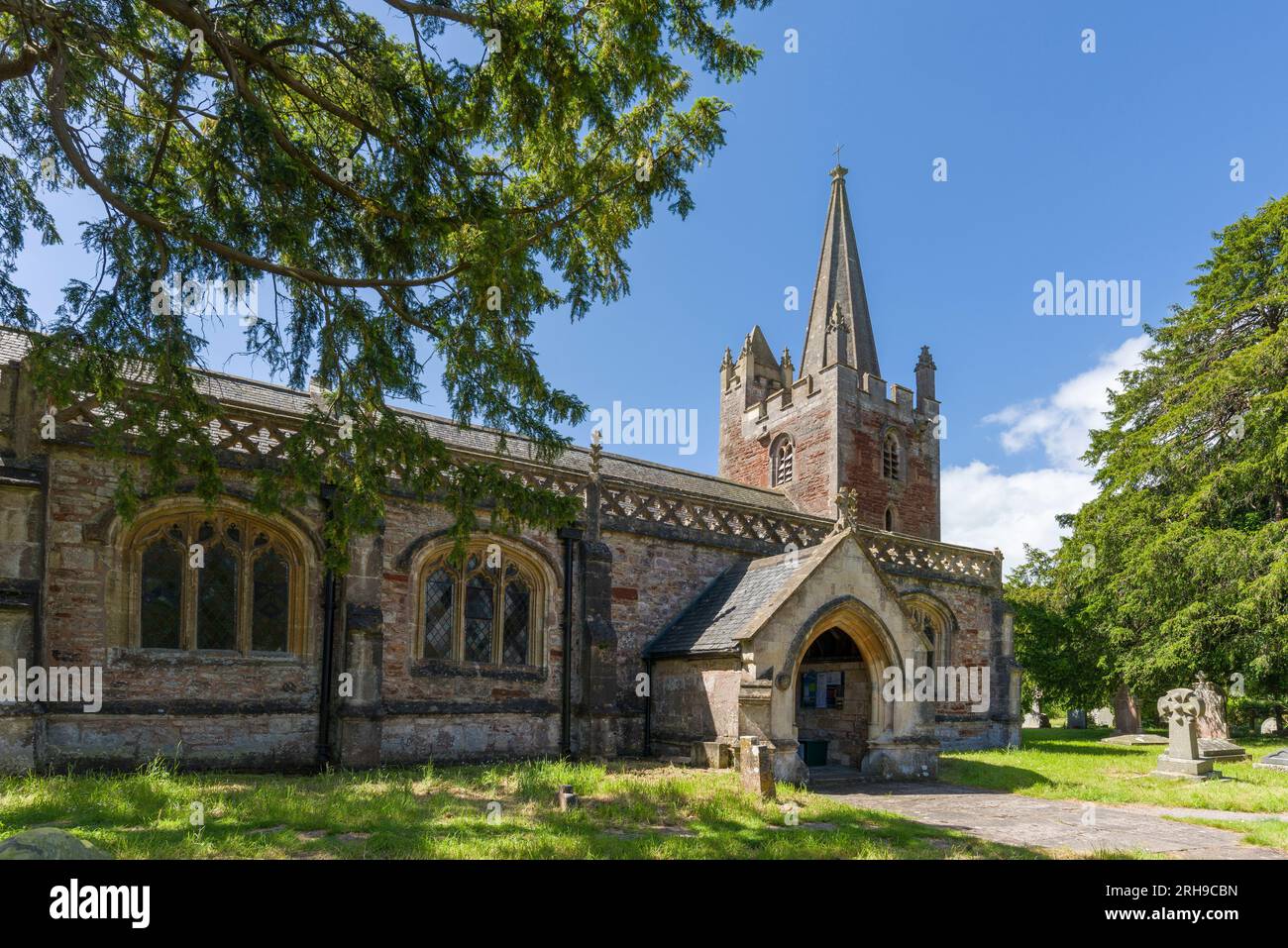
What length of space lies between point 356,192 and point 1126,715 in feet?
115

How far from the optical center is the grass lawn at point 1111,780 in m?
12.3

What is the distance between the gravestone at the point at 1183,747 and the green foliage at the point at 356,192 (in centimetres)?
1325

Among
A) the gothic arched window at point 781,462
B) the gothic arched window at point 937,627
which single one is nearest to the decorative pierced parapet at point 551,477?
the gothic arched window at point 937,627

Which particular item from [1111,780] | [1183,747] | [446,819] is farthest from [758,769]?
[1183,747]

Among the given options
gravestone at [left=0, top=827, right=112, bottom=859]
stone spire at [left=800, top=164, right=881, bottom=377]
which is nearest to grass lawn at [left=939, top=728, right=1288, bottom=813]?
gravestone at [left=0, top=827, right=112, bottom=859]

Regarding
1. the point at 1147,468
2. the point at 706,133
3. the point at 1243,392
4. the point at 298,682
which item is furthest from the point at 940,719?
the point at 706,133

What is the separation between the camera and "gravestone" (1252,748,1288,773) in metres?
16.1

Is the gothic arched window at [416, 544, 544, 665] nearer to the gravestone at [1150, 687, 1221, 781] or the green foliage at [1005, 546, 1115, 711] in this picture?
the gravestone at [1150, 687, 1221, 781]

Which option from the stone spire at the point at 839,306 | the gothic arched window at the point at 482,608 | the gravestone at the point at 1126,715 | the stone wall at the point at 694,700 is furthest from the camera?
the gravestone at the point at 1126,715

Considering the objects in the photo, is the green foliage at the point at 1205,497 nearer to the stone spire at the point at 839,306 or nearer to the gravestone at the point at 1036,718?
the stone spire at the point at 839,306

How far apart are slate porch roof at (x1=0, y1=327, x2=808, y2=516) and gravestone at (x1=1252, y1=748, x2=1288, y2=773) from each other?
1043cm
